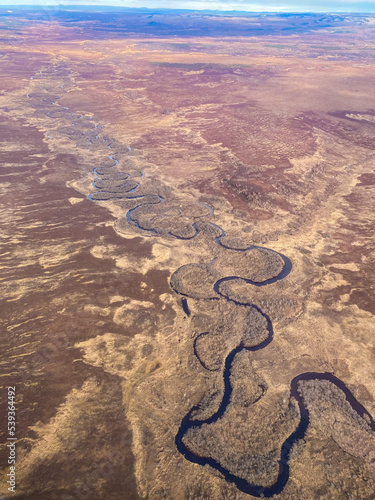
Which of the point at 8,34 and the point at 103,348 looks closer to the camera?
the point at 103,348

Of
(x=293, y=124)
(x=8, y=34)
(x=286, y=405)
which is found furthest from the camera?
(x=8, y=34)

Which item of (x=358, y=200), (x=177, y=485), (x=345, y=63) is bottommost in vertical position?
(x=177, y=485)

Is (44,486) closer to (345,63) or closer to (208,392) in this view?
(208,392)

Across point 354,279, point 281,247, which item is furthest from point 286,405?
point 281,247

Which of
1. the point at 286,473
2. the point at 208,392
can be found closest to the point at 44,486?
the point at 208,392

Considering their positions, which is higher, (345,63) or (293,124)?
(345,63)

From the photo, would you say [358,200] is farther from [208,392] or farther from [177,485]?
[177,485]

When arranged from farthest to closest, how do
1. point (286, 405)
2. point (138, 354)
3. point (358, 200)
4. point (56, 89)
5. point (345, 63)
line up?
point (345, 63) → point (56, 89) → point (358, 200) → point (138, 354) → point (286, 405)
